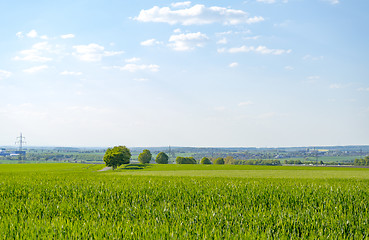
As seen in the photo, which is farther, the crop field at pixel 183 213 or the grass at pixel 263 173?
the grass at pixel 263 173

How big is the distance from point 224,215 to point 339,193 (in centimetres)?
729

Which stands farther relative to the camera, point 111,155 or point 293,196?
point 111,155

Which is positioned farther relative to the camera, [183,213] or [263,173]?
[263,173]

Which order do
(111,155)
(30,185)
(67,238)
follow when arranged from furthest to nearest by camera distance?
1. (111,155)
2. (30,185)
3. (67,238)

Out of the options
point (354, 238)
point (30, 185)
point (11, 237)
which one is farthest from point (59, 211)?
point (354, 238)

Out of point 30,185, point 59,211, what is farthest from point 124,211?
point 30,185

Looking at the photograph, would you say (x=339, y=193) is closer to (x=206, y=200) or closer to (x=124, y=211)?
(x=206, y=200)

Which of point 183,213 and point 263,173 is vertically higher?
point 183,213

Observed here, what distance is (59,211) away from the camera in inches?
448

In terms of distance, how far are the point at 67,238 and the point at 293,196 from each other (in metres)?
9.72

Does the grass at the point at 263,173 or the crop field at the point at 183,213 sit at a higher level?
the crop field at the point at 183,213

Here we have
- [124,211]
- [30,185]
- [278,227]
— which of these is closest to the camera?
[278,227]

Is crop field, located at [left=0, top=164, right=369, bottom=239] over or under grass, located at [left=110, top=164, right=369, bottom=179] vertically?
over

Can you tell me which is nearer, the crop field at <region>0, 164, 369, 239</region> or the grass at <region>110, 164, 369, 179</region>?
the crop field at <region>0, 164, 369, 239</region>
